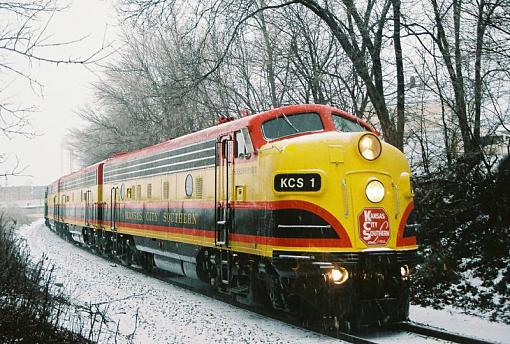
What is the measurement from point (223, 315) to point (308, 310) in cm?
160

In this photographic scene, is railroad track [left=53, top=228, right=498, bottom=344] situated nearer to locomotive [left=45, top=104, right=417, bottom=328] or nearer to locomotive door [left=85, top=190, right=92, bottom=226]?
locomotive [left=45, top=104, right=417, bottom=328]

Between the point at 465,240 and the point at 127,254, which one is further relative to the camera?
the point at 127,254

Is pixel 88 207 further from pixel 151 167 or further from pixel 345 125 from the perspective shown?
pixel 345 125

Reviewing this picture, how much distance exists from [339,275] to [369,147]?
1.91m

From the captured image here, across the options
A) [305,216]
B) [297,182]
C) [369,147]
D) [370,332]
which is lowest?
[370,332]

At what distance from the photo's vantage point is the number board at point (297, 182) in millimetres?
8406

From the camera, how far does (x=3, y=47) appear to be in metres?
7.09

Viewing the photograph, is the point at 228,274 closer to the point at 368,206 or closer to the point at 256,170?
the point at 256,170

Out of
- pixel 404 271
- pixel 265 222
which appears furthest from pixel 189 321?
pixel 404 271

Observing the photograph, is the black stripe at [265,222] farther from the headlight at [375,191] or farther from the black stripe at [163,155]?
the black stripe at [163,155]

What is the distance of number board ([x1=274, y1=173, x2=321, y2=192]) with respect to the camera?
8406mm

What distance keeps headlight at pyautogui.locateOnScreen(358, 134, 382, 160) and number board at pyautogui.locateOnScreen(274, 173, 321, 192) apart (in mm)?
777

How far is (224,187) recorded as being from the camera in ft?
34.4

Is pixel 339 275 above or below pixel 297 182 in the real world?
below
